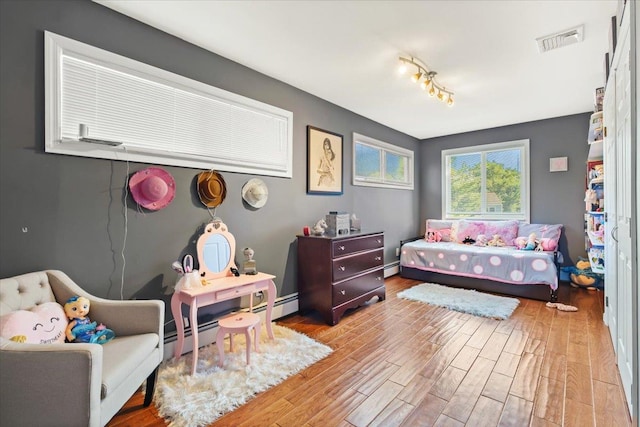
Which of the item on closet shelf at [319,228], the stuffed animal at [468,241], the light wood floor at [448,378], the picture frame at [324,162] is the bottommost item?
the light wood floor at [448,378]

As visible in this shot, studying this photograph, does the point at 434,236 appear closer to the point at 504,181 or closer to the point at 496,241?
the point at 496,241

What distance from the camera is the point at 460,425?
1.63 m

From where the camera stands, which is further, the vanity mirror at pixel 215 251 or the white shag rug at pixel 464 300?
the white shag rug at pixel 464 300

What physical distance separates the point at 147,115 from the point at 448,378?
2951mm

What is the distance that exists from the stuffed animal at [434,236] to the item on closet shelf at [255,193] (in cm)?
350

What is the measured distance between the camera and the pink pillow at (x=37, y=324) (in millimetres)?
1403

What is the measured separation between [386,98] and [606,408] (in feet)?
11.2

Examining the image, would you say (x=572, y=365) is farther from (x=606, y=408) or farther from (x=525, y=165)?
(x=525, y=165)

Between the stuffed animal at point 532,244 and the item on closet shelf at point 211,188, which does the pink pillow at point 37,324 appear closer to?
the item on closet shelf at point 211,188

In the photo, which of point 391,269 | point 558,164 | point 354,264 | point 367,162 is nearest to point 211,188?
point 354,264

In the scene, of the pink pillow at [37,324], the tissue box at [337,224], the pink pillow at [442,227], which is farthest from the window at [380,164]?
the pink pillow at [37,324]

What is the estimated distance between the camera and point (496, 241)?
474 cm

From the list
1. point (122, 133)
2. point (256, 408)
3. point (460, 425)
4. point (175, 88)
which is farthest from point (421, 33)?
point (256, 408)

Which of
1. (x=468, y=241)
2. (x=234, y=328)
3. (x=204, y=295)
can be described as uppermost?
(x=468, y=241)
